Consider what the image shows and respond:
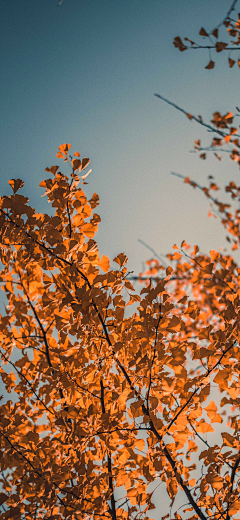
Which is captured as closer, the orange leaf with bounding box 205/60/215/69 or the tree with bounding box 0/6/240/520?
the tree with bounding box 0/6/240/520

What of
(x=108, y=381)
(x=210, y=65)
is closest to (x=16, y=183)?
(x=108, y=381)

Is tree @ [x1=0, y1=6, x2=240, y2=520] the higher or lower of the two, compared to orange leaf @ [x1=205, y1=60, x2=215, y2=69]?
lower

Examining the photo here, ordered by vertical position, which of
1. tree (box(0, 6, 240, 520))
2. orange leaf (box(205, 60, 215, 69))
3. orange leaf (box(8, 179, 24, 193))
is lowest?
tree (box(0, 6, 240, 520))

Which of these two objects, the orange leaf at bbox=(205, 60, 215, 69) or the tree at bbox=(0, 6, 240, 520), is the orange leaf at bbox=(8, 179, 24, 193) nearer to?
the tree at bbox=(0, 6, 240, 520)

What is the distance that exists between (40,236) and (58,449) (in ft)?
3.38

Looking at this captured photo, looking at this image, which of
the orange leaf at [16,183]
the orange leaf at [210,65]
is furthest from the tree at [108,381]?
the orange leaf at [210,65]

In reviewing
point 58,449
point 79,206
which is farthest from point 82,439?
point 79,206

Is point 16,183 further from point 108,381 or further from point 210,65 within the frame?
point 210,65

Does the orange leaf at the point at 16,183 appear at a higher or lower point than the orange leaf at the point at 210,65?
lower

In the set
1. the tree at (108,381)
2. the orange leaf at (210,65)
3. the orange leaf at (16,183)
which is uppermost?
the orange leaf at (210,65)

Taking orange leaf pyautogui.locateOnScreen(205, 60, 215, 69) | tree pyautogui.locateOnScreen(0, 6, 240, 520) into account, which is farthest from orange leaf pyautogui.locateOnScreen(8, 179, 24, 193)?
orange leaf pyautogui.locateOnScreen(205, 60, 215, 69)

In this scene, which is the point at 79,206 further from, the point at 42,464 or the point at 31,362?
the point at 42,464

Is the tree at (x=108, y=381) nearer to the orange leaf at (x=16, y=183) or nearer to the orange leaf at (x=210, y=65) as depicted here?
the orange leaf at (x=16, y=183)

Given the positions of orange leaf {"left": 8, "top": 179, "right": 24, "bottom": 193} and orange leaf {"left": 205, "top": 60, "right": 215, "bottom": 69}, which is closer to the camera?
orange leaf {"left": 8, "top": 179, "right": 24, "bottom": 193}
